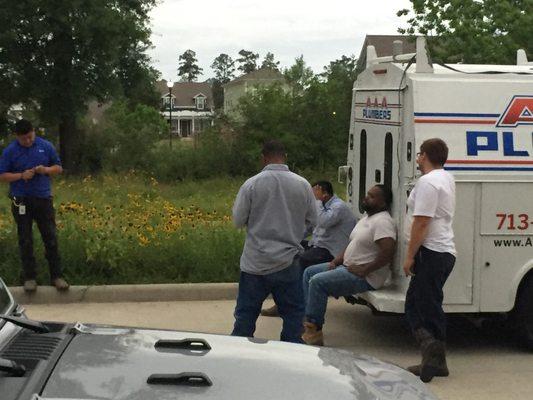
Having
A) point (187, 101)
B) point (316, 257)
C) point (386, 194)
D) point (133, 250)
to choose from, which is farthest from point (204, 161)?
point (187, 101)

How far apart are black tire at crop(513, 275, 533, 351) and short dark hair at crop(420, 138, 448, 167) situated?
1.52 m

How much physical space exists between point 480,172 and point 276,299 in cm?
198

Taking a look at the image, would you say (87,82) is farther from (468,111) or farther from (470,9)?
(468,111)

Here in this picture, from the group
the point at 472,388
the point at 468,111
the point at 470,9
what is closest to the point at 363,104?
the point at 468,111

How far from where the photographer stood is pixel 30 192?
30.7 ft

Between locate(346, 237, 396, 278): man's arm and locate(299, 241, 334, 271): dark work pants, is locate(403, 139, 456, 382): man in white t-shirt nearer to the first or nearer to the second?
locate(346, 237, 396, 278): man's arm

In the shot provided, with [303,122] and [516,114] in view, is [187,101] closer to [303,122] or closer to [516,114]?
[303,122]

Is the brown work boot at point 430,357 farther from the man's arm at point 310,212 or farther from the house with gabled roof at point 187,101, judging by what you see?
the house with gabled roof at point 187,101

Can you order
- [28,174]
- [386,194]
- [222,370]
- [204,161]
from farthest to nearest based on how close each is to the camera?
[204,161], [28,174], [386,194], [222,370]

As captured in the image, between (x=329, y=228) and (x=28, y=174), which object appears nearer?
(x=329, y=228)

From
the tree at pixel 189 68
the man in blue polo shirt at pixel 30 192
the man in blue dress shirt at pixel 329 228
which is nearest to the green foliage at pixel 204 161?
the man in blue polo shirt at pixel 30 192

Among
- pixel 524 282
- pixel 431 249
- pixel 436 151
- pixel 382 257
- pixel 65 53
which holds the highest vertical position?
pixel 65 53

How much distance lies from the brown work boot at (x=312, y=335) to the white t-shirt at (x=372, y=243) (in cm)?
57

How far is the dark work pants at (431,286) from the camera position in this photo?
22.6ft
